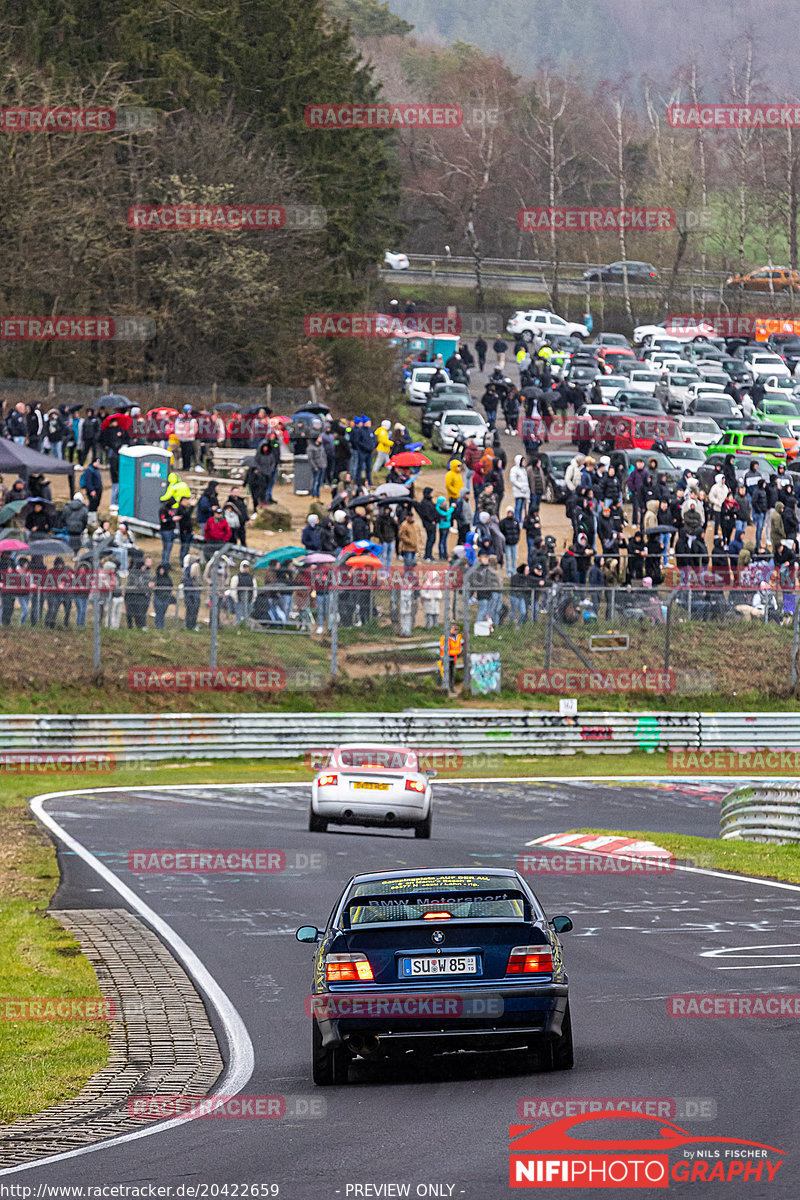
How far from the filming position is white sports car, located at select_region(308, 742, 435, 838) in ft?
68.1

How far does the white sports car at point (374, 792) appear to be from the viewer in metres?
20.8

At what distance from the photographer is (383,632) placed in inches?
1188

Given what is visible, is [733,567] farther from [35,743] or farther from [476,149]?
[476,149]

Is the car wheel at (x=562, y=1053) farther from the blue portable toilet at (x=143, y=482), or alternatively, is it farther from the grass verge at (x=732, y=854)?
the blue portable toilet at (x=143, y=482)

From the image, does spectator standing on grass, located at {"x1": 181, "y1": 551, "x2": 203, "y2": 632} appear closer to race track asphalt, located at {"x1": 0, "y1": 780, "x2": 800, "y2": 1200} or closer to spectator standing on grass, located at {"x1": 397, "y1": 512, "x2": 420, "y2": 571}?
spectator standing on grass, located at {"x1": 397, "y1": 512, "x2": 420, "y2": 571}

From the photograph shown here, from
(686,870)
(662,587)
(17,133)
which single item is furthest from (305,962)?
(17,133)

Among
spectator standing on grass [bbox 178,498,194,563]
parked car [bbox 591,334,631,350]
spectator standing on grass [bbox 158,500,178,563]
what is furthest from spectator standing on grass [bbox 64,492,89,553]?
parked car [bbox 591,334,631,350]

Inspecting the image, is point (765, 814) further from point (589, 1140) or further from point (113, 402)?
point (113, 402)

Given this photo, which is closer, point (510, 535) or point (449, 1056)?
point (449, 1056)

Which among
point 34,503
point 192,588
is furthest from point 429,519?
point 34,503

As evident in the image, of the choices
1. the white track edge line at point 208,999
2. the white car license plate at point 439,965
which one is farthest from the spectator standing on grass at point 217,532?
the white car license plate at point 439,965

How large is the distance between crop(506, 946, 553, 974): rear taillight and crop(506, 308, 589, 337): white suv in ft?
233

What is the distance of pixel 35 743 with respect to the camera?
28594 mm

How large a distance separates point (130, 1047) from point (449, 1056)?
6.75ft
